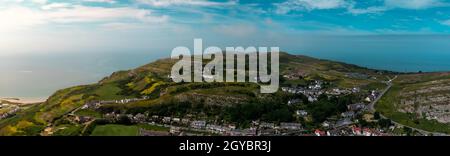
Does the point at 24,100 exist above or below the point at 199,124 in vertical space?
below

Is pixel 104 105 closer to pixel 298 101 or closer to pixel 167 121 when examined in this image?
pixel 167 121

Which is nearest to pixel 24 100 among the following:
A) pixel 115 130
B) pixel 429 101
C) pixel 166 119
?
pixel 166 119

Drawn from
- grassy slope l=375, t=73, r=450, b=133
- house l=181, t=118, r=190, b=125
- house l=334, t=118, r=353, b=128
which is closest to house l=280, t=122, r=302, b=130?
house l=334, t=118, r=353, b=128

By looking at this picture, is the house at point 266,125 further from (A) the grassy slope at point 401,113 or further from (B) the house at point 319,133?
(A) the grassy slope at point 401,113

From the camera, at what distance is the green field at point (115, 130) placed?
61.7ft

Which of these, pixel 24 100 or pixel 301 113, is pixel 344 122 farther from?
pixel 24 100

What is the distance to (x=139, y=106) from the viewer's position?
25.2m

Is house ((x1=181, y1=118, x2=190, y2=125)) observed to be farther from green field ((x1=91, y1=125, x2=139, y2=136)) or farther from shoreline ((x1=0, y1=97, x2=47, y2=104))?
shoreline ((x1=0, y1=97, x2=47, y2=104))

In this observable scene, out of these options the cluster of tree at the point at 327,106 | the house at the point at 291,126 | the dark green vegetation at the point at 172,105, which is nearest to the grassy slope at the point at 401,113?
the cluster of tree at the point at 327,106

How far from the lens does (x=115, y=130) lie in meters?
19.4
